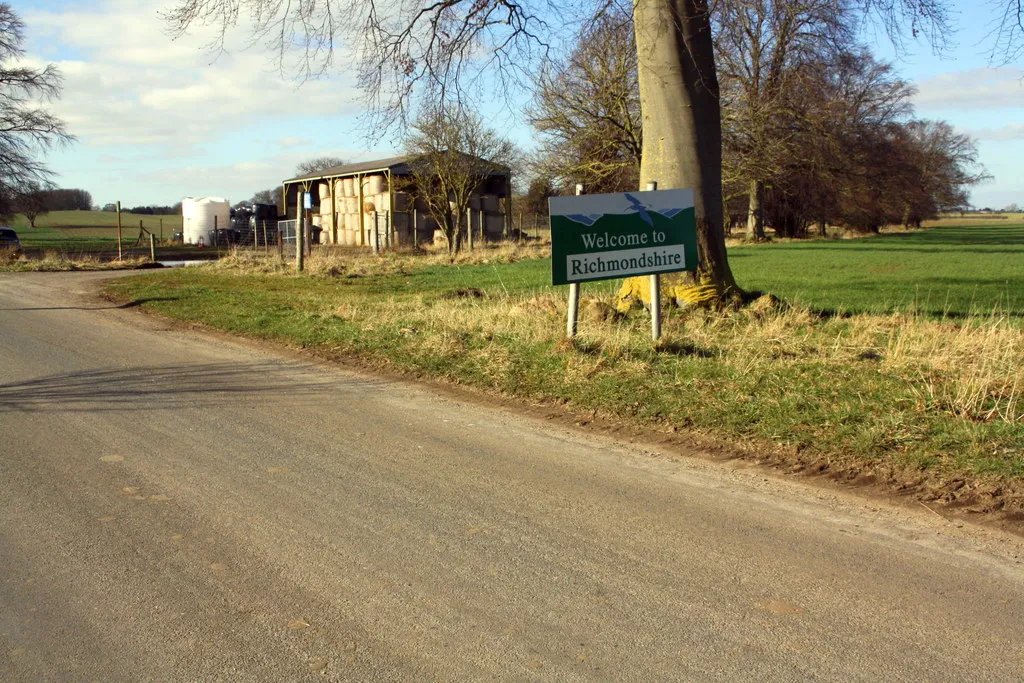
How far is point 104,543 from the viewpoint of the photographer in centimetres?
472

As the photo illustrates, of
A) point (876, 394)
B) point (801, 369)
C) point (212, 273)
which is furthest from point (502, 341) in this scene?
point (212, 273)

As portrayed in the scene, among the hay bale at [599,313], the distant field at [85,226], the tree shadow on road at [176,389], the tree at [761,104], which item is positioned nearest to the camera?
the tree shadow on road at [176,389]

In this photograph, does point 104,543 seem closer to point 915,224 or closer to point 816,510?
point 816,510

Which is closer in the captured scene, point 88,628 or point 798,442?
point 88,628

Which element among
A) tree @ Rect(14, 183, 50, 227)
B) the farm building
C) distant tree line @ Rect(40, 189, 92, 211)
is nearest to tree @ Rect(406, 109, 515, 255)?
the farm building

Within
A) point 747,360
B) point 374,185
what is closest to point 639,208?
point 747,360

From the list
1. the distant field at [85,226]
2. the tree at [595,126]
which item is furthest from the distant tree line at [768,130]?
the distant field at [85,226]

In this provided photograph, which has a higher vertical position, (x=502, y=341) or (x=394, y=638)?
(x=502, y=341)

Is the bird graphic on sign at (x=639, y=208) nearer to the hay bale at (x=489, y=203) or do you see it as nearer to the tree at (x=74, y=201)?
the hay bale at (x=489, y=203)

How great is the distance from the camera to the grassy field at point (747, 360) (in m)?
6.38

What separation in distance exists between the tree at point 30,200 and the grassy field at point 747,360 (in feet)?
99.2

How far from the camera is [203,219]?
55.3 metres

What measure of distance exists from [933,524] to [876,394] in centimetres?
253

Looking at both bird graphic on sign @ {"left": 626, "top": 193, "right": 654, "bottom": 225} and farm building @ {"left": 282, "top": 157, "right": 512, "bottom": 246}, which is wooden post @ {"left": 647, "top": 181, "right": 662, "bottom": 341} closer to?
bird graphic on sign @ {"left": 626, "top": 193, "right": 654, "bottom": 225}
